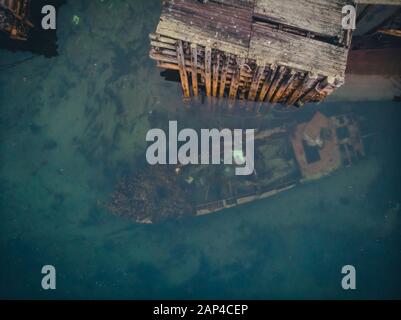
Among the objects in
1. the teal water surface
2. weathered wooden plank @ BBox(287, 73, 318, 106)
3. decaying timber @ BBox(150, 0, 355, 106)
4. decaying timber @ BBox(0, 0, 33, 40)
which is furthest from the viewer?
the teal water surface

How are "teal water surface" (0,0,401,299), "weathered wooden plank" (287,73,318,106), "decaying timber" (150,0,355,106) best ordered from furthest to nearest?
"teal water surface" (0,0,401,299), "weathered wooden plank" (287,73,318,106), "decaying timber" (150,0,355,106)

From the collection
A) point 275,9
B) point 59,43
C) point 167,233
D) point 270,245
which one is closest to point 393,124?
point 270,245

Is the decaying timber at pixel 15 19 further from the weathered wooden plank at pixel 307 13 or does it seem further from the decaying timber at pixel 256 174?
the weathered wooden plank at pixel 307 13

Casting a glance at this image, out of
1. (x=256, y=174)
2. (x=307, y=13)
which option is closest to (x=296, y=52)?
(x=307, y=13)

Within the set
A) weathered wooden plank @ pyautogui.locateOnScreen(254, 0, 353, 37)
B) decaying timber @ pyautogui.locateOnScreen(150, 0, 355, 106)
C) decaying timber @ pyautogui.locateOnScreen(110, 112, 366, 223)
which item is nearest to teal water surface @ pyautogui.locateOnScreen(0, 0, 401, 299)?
decaying timber @ pyautogui.locateOnScreen(110, 112, 366, 223)

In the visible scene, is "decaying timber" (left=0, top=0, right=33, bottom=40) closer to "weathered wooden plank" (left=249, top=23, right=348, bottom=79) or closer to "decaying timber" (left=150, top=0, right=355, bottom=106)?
"decaying timber" (left=150, top=0, right=355, bottom=106)

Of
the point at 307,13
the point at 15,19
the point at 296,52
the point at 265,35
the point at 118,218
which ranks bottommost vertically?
the point at 118,218

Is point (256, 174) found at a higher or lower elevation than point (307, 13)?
lower

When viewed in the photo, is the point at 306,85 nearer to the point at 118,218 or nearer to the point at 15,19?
the point at 118,218
